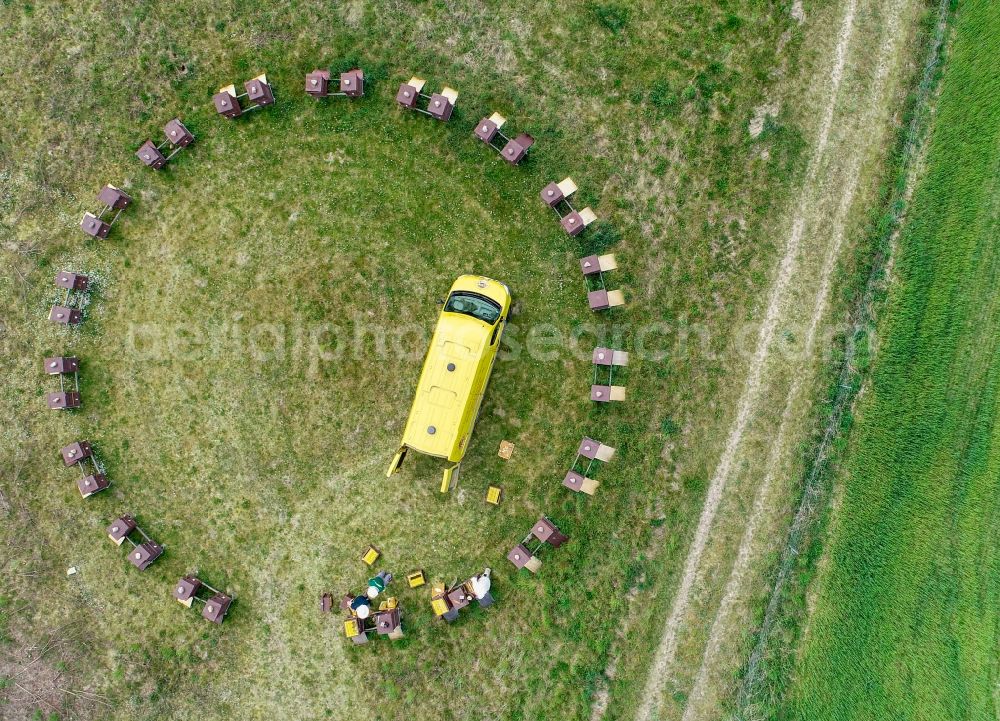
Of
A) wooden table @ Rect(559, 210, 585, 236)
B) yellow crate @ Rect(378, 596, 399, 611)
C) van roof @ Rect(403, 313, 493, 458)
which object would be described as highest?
wooden table @ Rect(559, 210, 585, 236)

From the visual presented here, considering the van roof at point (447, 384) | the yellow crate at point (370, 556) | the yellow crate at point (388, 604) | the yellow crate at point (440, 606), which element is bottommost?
the yellow crate at point (388, 604)

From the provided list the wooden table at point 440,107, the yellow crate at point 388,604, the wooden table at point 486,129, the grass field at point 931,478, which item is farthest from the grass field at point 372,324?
the grass field at point 931,478

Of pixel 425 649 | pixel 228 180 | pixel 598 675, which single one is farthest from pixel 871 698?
pixel 228 180

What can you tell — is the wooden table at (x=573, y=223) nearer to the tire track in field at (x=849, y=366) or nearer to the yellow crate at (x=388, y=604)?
the tire track in field at (x=849, y=366)

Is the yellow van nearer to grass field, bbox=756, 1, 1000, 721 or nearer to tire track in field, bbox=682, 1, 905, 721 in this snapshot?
tire track in field, bbox=682, 1, 905, 721

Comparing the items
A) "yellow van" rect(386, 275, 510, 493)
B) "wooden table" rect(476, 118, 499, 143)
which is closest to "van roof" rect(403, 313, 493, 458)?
"yellow van" rect(386, 275, 510, 493)

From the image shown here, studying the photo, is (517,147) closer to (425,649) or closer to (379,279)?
(379,279)
